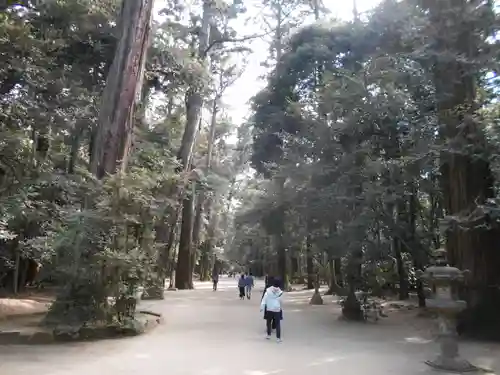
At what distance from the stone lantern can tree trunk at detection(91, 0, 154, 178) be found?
7182 millimetres

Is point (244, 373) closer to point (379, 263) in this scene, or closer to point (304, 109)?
point (379, 263)

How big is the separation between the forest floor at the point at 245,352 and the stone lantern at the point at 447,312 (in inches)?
14.0

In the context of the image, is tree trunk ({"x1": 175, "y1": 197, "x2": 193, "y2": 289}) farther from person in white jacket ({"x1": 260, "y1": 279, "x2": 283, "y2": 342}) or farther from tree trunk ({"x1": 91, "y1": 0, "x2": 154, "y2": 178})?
person in white jacket ({"x1": 260, "y1": 279, "x2": 283, "y2": 342})

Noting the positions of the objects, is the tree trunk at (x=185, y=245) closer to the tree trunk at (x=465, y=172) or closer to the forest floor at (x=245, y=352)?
the forest floor at (x=245, y=352)

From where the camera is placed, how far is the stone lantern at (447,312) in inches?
272

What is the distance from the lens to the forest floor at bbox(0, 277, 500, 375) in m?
6.67

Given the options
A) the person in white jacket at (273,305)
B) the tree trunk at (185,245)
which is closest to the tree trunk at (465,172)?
the person in white jacket at (273,305)

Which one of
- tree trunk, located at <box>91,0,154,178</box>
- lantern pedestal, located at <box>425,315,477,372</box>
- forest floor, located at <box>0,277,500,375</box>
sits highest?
tree trunk, located at <box>91,0,154,178</box>

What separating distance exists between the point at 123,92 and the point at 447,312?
8.49 meters

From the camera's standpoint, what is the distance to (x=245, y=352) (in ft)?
26.5

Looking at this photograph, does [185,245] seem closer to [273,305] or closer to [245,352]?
[273,305]

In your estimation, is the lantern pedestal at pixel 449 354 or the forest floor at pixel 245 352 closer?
the forest floor at pixel 245 352

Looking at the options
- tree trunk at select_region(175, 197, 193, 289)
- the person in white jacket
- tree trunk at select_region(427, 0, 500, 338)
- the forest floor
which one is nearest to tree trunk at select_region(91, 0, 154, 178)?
the forest floor

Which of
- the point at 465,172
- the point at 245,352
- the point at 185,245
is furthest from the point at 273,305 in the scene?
the point at 185,245
